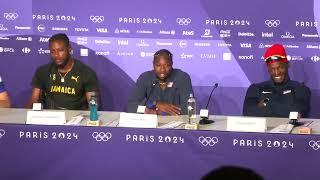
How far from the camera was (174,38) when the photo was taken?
18.3 feet

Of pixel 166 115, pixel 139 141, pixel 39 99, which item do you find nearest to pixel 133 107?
pixel 166 115

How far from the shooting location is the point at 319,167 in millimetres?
3350

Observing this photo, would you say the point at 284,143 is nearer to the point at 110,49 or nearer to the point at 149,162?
the point at 149,162

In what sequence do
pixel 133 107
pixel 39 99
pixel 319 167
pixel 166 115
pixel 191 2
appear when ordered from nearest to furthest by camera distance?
pixel 319 167
pixel 166 115
pixel 133 107
pixel 39 99
pixel 191 2

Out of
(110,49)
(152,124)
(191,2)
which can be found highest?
(191,2)

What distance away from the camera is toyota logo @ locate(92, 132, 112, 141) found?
353 centimetres

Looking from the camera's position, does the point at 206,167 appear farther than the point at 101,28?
No

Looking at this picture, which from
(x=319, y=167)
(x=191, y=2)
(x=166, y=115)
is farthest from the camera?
(x=191, y=2)

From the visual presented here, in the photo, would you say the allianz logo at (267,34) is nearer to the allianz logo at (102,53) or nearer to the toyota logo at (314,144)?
the allianz logo at (102,53)

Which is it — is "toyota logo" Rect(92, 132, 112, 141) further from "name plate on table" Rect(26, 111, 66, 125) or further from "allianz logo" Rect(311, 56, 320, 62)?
"allianz logo" Rect(311, 56, 320, 62)

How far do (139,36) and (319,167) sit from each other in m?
2.70

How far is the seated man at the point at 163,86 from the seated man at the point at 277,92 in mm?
522

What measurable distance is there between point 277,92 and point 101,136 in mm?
1728

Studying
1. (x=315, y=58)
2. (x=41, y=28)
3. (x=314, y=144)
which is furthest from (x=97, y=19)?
(x=314, y=144)
